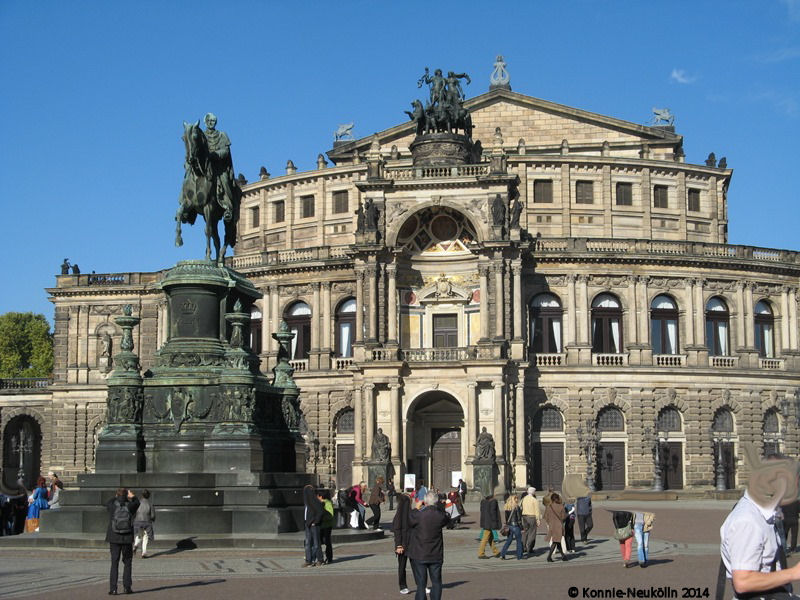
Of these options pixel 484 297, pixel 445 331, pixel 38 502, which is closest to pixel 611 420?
pixel 445 331

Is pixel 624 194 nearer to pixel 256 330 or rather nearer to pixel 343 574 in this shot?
pixel 256 330

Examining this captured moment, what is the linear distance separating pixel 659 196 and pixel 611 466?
19.4 m

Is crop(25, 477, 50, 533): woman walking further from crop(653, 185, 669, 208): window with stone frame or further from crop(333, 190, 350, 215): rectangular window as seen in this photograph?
crop(653, 185, 669, 208): window with stone frame

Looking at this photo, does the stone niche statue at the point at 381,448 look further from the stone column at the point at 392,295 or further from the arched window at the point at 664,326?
the arched window at the point at 664,326

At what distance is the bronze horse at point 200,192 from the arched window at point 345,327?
40.2 m

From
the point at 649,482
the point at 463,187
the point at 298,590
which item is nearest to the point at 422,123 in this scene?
the point at 463,187

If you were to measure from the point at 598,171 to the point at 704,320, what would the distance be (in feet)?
40.2

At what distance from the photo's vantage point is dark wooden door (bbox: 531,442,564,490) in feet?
214

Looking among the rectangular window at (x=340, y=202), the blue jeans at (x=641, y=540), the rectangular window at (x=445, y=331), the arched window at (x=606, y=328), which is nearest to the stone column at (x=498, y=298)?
the rectangular window at (x=445, y=331)

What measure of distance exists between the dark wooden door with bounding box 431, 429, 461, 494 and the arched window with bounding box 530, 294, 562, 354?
7011 mm

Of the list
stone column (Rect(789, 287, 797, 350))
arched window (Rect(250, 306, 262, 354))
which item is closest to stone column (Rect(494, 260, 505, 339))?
arched window (Rect(250, 306, 262, 354))

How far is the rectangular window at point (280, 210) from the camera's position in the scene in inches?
3135

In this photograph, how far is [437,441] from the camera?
6606 centimetres

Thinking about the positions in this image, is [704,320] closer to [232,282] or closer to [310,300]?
[310,300]
